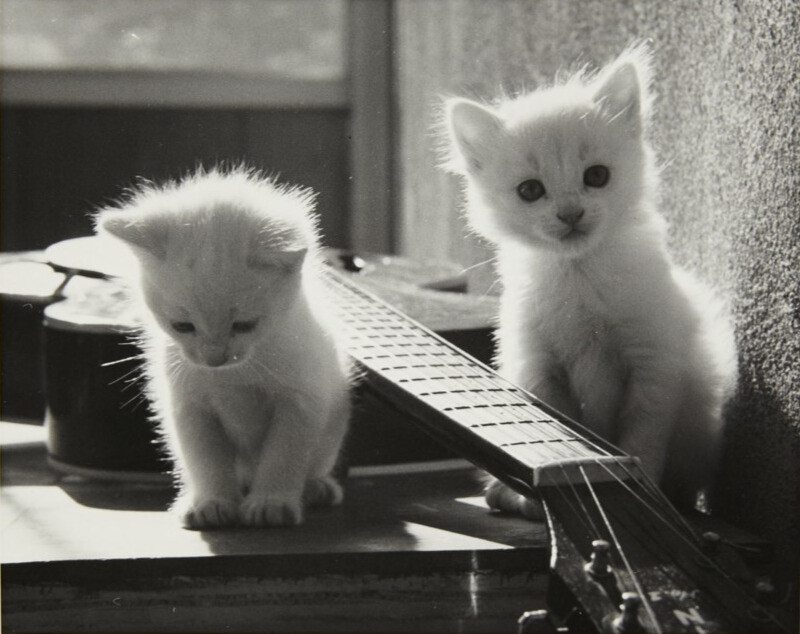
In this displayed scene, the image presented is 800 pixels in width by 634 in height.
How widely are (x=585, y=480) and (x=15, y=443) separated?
99 cm

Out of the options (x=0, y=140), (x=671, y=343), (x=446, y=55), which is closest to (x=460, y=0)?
(x=446, y=55)

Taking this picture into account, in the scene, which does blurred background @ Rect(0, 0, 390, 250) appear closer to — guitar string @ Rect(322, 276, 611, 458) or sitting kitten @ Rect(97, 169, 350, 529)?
guitar string @ Rect(322, 276, 611, 458)

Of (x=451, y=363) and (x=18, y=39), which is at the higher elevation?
(x=18, y=39)

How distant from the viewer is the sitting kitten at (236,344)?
1044 mm

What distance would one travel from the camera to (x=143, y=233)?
107 centimetres

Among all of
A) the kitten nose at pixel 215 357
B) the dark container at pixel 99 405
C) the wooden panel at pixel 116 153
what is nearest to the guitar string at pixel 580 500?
the kitten nose at pixel 215 357

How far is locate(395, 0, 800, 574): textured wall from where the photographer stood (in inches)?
38.1

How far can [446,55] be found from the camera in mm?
2686

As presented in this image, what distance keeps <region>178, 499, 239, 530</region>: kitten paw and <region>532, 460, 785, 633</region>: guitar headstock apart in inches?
14.3

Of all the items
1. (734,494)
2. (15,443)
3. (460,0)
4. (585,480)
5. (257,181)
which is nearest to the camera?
(585,480)

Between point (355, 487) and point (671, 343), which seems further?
point (355, 487)

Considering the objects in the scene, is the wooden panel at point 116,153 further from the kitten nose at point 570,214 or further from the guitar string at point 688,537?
the guitar string at point 688,537

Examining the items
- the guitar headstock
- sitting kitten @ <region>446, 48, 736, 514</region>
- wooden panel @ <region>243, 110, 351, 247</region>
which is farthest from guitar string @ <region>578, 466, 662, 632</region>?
wooden panel @ <region>243, 110, 351, 247</region>

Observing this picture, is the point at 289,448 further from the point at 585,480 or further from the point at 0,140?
the point at 0,140
